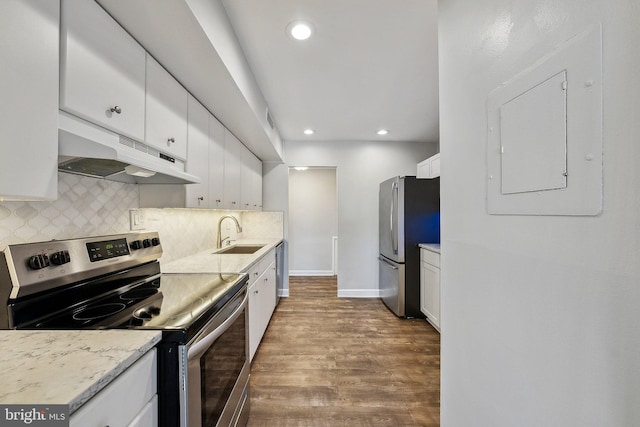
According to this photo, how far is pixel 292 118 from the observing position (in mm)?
3312

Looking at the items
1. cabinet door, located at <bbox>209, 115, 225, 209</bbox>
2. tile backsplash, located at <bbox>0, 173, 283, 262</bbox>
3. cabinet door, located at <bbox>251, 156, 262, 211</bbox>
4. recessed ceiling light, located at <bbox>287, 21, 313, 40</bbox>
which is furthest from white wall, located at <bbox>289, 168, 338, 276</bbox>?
recessed ceiling light, located at <bbox>287, 21, 313, 40</bbox>

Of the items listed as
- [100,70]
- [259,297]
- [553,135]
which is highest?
[100,70]

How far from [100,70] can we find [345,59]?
158 cm

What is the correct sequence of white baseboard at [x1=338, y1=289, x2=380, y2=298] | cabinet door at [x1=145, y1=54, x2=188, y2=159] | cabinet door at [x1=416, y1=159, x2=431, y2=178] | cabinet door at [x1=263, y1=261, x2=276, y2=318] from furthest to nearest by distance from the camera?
white baseboard at [x1=338, y1=289, x2=380, y2=298] < cabinet door at [x1=416, y1=159, x2=431, y2=178] < cabinet door at [x1=263, y1=261, x2=276, y2=318] < cabinet door at [x1=145, y1=54, x2=188, y2=159]

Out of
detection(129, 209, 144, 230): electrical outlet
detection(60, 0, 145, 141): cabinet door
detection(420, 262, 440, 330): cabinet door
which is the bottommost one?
detection(420, 262, 440, 330): cabinet door

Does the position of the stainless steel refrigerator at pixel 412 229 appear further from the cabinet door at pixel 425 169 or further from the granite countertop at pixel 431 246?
the cabinet door at pixel 425 169

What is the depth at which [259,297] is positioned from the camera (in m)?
2.45

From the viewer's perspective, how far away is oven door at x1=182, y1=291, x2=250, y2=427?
95cm

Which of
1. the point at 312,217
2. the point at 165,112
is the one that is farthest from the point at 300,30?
the point at 312,217

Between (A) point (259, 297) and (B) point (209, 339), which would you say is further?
(A) point (259, 297)

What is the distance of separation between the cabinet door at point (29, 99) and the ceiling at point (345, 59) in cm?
100

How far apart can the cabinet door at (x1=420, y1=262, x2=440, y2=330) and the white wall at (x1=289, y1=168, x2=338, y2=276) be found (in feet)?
8.65

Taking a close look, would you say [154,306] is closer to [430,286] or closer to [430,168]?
[430,286]

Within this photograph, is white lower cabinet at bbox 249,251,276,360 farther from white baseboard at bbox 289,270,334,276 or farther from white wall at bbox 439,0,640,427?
white baseboard at bbox 289,270,334,276
